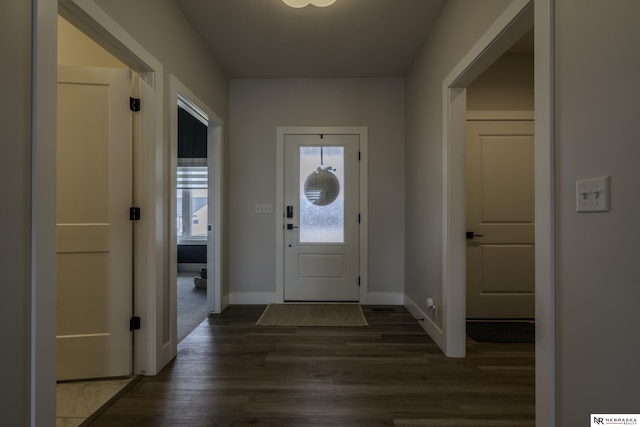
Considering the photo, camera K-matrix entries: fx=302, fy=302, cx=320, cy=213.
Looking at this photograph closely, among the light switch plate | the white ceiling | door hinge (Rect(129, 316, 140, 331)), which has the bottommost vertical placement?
door hinge (Rect(129, 316, 140, 331))

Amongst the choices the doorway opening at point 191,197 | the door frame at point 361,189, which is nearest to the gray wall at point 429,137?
the door frame at point 361,189

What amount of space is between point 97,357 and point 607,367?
8.72 ft

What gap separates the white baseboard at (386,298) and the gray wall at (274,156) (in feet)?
0.16

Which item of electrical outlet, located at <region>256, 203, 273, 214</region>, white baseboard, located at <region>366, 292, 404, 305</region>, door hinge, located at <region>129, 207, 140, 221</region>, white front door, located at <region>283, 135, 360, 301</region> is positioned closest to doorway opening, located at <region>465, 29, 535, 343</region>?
white baseboard, located at <region>366, 292, 404, 305</region>

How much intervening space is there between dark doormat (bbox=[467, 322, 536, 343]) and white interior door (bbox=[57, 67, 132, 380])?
9.37 feet

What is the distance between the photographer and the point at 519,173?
311cm

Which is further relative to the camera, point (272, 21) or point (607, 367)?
point (272, 21)

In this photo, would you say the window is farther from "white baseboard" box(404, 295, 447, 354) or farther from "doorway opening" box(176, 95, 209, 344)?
"white baseboard" box(404, 295, 447, 354)

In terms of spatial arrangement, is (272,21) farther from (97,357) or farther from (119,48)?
(97,357)

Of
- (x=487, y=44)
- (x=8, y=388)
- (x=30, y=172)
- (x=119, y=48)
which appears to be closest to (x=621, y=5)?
(x=487, y=44)

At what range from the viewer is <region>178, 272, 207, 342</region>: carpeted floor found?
302 cm

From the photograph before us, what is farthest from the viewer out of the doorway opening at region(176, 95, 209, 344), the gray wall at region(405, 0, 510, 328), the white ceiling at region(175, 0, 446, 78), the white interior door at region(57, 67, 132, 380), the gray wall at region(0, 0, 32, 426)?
the doorway opening at region(176, 95, 209, 344)

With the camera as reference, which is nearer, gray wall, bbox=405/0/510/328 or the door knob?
gray wall, bbox=405/0/510/328

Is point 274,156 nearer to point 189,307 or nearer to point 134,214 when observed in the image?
point 134,214
